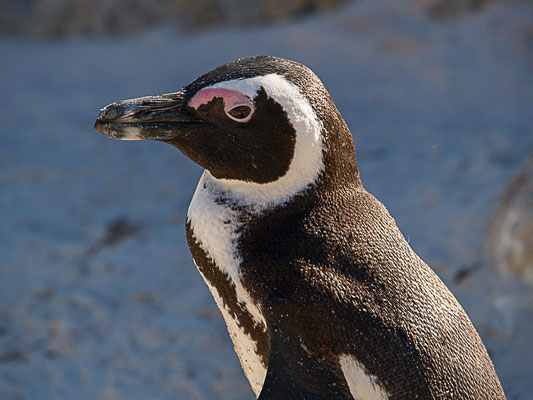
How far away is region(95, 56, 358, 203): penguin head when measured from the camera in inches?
44.6

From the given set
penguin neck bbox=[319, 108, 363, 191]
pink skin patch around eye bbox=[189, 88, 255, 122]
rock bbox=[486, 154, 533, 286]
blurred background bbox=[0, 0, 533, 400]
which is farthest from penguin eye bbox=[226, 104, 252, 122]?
rock bbox=[486, 154, 533, 286]

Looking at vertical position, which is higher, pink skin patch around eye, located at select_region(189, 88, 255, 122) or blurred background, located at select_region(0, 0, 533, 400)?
blurred background, located at select_region(0, 0, 533, 400)

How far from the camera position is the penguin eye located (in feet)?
3.73

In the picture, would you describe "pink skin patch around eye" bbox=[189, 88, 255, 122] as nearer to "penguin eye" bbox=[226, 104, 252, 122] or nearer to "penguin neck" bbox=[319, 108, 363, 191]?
"penguin eye" bbox=[226, 104, 252, 122]

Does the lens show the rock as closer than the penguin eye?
No

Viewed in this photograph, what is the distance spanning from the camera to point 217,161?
1.19 meters

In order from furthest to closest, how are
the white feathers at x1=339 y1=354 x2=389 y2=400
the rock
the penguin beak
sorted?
the rock, the penguin beak, the white feathers at x1=339 y1=354 x2=389 y2=400

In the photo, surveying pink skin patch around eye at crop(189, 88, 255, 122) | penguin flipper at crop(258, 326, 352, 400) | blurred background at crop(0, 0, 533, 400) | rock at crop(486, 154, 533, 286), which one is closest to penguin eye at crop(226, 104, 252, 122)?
pink skin patch around eye at crop(189, 88, 255, 122)

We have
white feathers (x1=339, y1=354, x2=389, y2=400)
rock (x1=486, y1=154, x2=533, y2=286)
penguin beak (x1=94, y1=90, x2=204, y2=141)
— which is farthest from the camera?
rock (x1=486, y1=154, x2=533, y2=286)

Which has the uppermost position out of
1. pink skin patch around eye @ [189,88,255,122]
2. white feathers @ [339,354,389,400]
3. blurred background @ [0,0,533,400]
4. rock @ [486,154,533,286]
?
blurred background @ [0,0,533,400]

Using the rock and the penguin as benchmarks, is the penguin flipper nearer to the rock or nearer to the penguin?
the penguin

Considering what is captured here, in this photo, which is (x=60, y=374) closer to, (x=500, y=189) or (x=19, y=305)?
(x=19, y=305)

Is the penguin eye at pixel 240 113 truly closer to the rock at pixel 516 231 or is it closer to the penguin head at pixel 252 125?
the penguin head at pixel 252 125

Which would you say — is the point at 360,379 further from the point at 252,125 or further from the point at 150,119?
the point at 150,119
